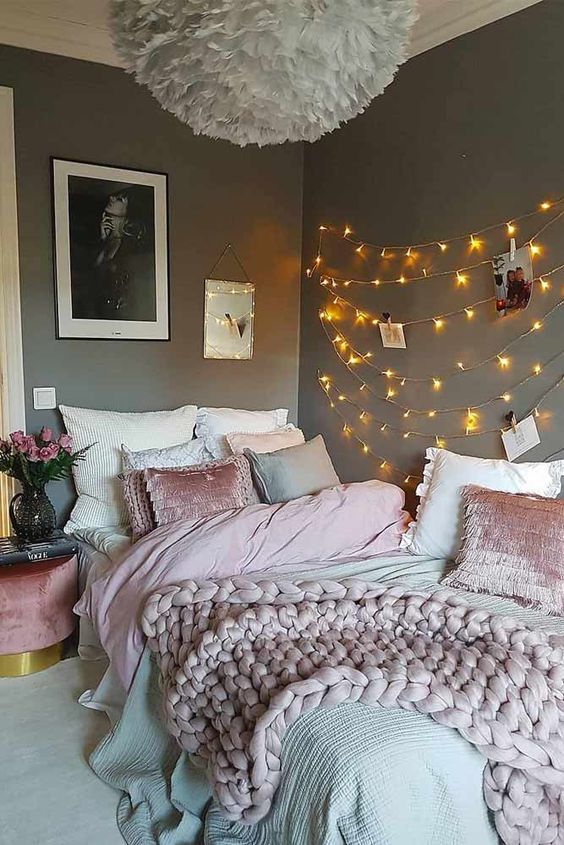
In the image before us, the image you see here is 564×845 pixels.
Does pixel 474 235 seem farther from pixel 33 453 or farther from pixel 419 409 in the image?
pixel 33 453

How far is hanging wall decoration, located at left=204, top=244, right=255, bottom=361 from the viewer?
12.2 feet

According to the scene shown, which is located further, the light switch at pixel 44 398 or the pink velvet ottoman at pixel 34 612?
the light switch at pixel 44 398

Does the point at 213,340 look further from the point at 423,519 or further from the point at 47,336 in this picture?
the point at 423,519

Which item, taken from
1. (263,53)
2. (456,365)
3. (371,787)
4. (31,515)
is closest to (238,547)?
(31,515)

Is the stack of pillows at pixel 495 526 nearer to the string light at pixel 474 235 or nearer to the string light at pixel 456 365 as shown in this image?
the string light at pixel 456 365

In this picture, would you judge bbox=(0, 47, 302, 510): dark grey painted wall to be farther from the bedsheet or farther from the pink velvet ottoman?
the bedsheet

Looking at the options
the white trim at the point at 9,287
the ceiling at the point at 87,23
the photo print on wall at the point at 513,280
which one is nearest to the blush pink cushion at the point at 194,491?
the white trim at the point at 9,287

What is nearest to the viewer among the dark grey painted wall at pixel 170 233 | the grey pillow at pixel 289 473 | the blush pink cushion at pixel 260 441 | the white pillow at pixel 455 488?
the white pillow at pixel 455 488

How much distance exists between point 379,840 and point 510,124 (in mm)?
2545

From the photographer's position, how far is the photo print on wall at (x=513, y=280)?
2.67 m

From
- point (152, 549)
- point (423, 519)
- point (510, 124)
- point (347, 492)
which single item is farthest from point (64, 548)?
point (510, 124)

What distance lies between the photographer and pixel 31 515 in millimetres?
2977

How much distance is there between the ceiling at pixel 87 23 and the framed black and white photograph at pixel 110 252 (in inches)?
20.1

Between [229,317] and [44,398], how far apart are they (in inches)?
43.3
